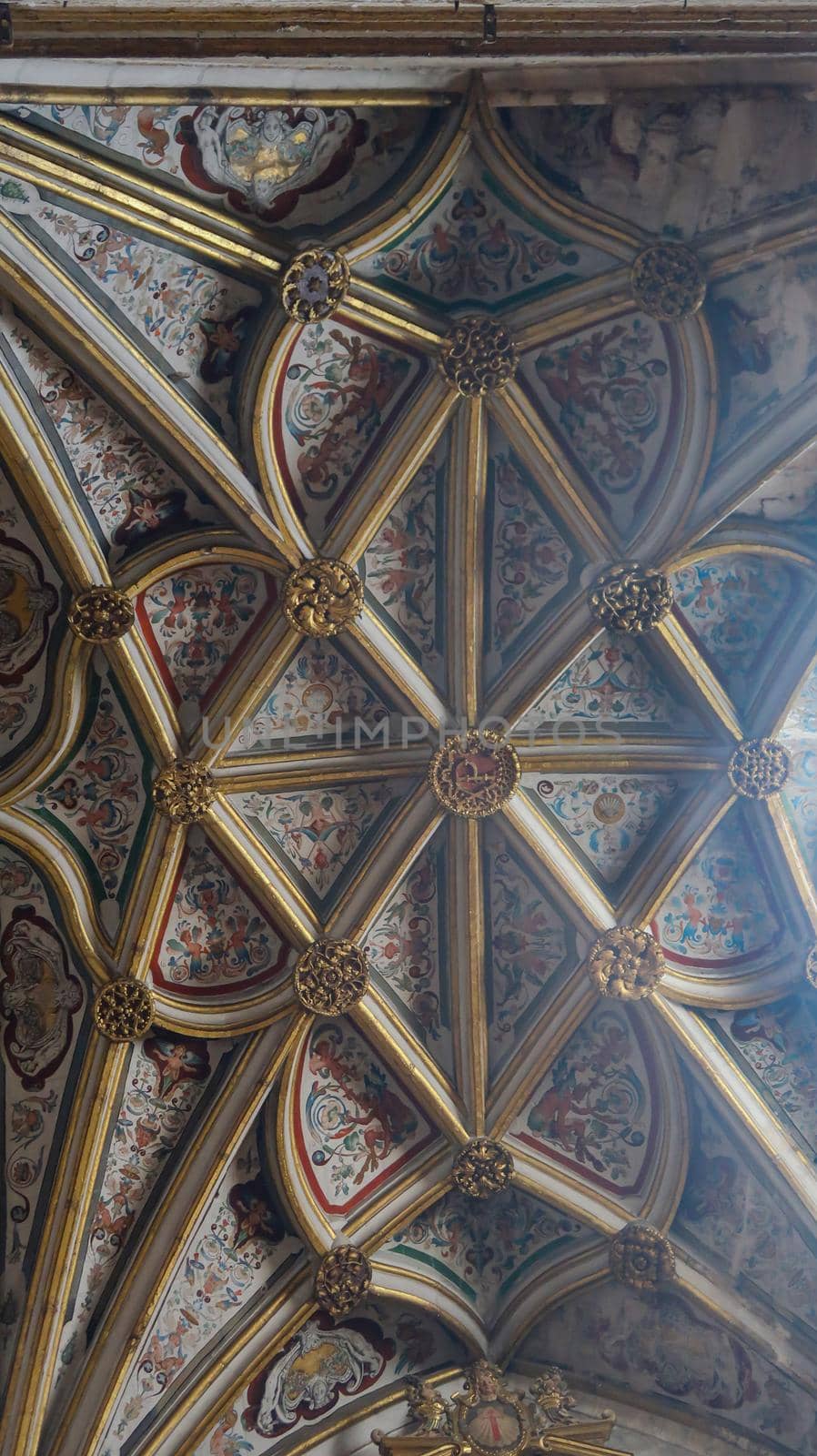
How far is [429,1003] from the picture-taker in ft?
40.0

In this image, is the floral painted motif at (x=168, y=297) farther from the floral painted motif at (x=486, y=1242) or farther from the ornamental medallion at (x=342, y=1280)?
the floral painted motif at (x=486, y=1242)

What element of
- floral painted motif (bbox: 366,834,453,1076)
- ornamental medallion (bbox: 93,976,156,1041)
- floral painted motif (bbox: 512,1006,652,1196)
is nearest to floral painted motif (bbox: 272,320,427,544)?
floral painted motif (bbox: 366,834,453,1076)

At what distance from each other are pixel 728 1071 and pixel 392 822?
3.05 meters

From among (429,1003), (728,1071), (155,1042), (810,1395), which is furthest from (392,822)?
(810,1395)

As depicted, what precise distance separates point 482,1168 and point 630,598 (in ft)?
14.1

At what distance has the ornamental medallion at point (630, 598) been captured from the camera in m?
11.0

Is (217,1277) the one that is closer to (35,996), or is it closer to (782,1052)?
(35,996)

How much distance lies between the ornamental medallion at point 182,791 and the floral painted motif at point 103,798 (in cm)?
16

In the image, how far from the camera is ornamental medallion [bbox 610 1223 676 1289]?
11.4m

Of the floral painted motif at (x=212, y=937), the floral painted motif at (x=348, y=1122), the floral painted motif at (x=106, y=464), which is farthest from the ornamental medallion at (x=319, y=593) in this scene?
the floral painted motif at (x=348, y=1122)

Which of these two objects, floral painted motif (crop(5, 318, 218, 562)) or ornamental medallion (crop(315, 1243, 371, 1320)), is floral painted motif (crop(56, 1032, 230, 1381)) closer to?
ornamental medallion (crop(315, 1243, 371, 1320))

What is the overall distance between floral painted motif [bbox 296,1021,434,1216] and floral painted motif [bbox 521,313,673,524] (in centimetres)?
444

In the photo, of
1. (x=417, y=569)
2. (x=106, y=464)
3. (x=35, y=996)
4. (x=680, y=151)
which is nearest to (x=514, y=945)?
(x=417, y=569)

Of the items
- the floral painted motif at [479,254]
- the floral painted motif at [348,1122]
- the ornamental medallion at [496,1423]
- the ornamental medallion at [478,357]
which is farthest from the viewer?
the floral painted motif at [348,1122]
